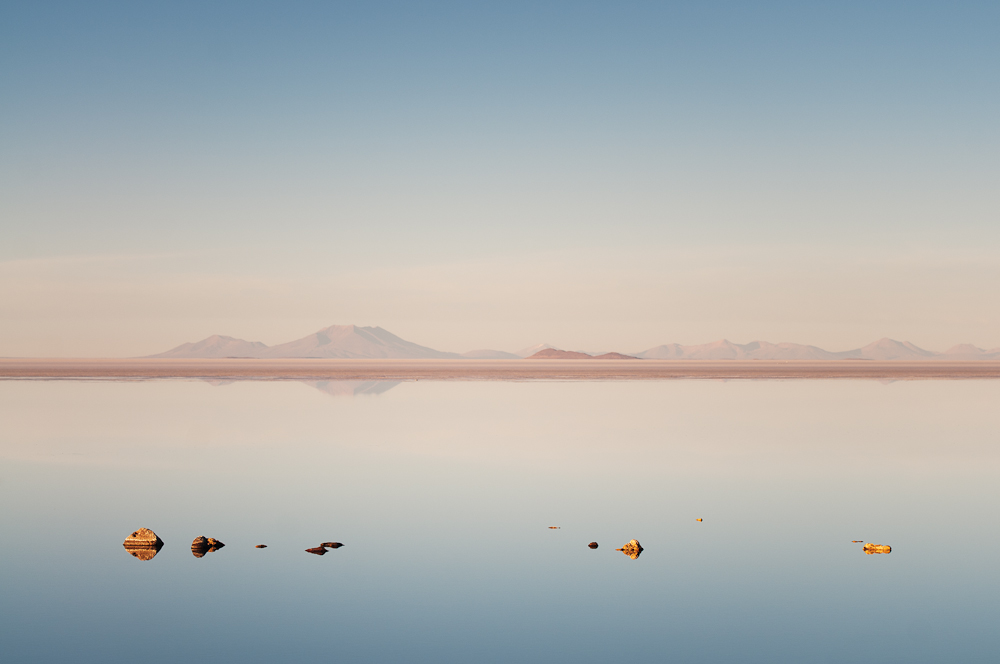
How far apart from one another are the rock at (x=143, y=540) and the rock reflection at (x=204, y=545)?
68cm

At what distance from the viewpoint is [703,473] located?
20969mm

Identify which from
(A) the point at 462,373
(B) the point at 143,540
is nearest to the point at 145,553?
(B) the point at 143,540

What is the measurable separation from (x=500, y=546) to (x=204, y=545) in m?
5.52

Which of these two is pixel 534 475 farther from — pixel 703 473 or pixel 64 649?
pixel 64 649

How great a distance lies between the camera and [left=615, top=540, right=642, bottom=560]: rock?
43.0ft

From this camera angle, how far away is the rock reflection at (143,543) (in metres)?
13.3

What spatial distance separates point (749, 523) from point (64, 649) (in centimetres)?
1246

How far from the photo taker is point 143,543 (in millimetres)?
13555

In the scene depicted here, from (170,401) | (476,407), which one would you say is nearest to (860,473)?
(476,407)

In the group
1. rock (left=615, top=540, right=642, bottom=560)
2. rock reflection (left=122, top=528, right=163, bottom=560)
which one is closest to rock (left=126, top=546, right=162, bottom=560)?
rock reflection (left=122, top=528, right=163, bottom=560)

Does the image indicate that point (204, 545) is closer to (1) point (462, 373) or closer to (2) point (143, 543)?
(2) point (143, 543)

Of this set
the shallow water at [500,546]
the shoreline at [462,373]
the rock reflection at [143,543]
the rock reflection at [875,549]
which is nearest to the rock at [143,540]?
the rock reflection at [143,543]

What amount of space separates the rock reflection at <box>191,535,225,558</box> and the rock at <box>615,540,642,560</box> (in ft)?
24.9

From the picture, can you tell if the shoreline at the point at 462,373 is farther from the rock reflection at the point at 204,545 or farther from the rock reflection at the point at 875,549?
the rock reflection at the point at 204,545
